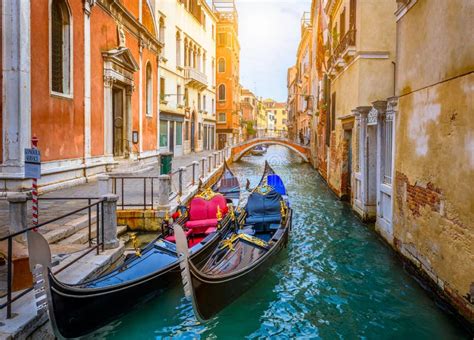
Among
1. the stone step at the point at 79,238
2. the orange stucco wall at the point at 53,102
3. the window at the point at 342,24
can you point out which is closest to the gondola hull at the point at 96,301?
the stone step at the point at 79,238

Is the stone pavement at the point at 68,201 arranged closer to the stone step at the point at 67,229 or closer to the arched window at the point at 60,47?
the stone step at the point at 67,229

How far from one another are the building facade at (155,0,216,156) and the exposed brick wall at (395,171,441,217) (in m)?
15.1

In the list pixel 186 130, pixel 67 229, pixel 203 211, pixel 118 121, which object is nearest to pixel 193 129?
pixel 186 130

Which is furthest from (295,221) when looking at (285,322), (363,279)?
(285,322)

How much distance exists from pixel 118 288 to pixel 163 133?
16.9 metres

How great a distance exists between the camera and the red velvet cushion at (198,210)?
6.93 m

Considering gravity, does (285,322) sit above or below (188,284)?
below

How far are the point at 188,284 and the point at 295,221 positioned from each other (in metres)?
6.24

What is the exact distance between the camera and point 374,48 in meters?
9.49

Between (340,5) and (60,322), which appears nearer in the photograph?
(60,322)

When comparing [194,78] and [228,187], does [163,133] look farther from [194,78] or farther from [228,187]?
[228,187]

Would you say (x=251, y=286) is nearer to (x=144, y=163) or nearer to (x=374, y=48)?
(x=374, y=48)

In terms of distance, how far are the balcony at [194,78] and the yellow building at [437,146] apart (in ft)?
61.5

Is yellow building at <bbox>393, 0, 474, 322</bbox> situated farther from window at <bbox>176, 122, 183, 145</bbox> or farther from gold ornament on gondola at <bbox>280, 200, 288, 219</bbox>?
window at <bbox>176, 122, 183, 145</bbox>
